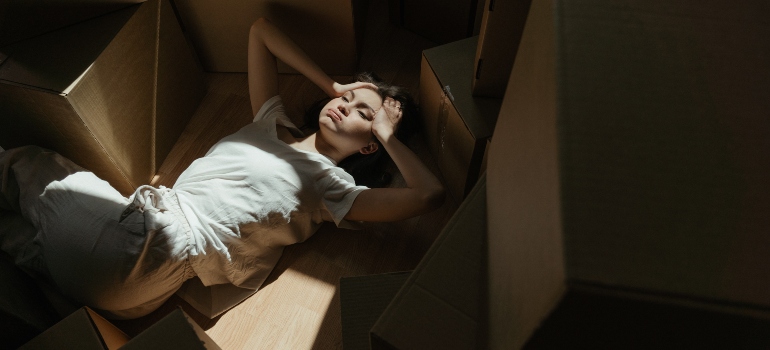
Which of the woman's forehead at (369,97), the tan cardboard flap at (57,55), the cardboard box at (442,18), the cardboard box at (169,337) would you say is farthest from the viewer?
the cardboard box at (442,18)

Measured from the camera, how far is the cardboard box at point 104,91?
1.11m

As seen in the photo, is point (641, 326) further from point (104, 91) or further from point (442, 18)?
point (442, 18)

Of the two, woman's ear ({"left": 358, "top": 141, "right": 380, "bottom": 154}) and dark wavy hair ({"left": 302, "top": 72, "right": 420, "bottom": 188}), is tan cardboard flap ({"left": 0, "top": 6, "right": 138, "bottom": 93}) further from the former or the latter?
woman's ear ({"left": 358, "top": 141, "right": 380, "bottom": 154})

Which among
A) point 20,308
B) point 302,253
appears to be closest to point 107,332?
point 20,308

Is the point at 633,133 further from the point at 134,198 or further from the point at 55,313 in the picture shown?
the point at 55,313

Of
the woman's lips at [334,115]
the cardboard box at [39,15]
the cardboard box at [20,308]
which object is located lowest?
the cardboard box at [20,308]

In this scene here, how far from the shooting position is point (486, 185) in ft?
2.38

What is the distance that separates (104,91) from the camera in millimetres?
1188

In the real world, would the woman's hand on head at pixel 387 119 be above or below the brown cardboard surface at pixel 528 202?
below

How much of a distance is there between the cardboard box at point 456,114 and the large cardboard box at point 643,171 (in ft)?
2.00

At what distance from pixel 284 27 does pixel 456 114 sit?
62 cm

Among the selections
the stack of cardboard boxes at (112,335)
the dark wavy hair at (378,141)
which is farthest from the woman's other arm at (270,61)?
the stack of cardboard boxes at (112,335)

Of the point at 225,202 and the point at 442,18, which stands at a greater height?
the point at 442,18

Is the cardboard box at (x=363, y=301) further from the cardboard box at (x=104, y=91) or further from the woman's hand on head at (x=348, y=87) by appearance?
the cardboard box at (x=104, y=91)
